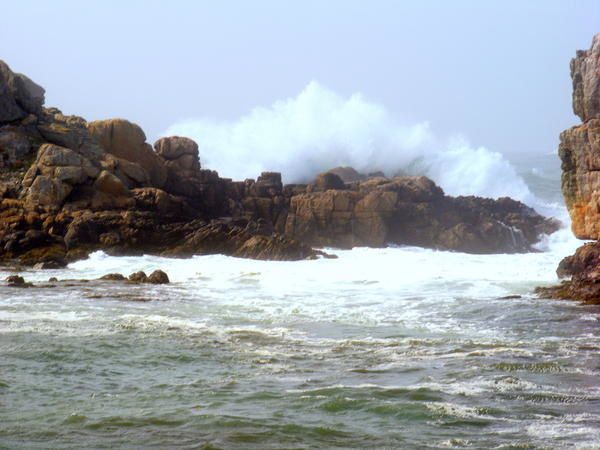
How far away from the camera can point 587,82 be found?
2014 cm

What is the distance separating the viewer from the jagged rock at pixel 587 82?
19.9 metres

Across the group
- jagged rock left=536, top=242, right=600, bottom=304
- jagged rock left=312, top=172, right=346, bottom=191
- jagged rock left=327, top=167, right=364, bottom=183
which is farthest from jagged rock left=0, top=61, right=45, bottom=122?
jagged rock left=327, top=167, right=364, bottom=183

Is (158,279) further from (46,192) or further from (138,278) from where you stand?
(46,192)

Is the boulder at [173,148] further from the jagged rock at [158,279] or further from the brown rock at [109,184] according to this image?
the jagged rock at [158,279]

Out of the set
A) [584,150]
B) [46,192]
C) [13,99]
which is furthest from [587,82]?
[13,99]

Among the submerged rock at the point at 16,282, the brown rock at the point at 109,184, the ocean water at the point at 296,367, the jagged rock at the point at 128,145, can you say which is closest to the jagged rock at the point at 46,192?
the brown rock at the point at 109,184

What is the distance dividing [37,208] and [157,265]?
4954 mm

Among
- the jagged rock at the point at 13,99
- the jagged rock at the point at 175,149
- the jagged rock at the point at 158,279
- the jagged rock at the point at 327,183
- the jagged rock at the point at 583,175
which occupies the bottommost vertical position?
the jagged rock at the point at 158,279

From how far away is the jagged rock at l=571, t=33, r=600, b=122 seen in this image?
1989 centimetres

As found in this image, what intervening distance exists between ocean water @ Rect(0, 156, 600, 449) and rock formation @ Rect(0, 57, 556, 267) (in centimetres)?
768

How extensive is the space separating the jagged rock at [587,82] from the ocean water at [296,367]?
4.65 meters

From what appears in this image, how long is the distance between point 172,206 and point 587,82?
1517cm

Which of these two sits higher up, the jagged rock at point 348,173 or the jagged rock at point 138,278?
the jagged rock at point 348,173

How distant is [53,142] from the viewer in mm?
32156
